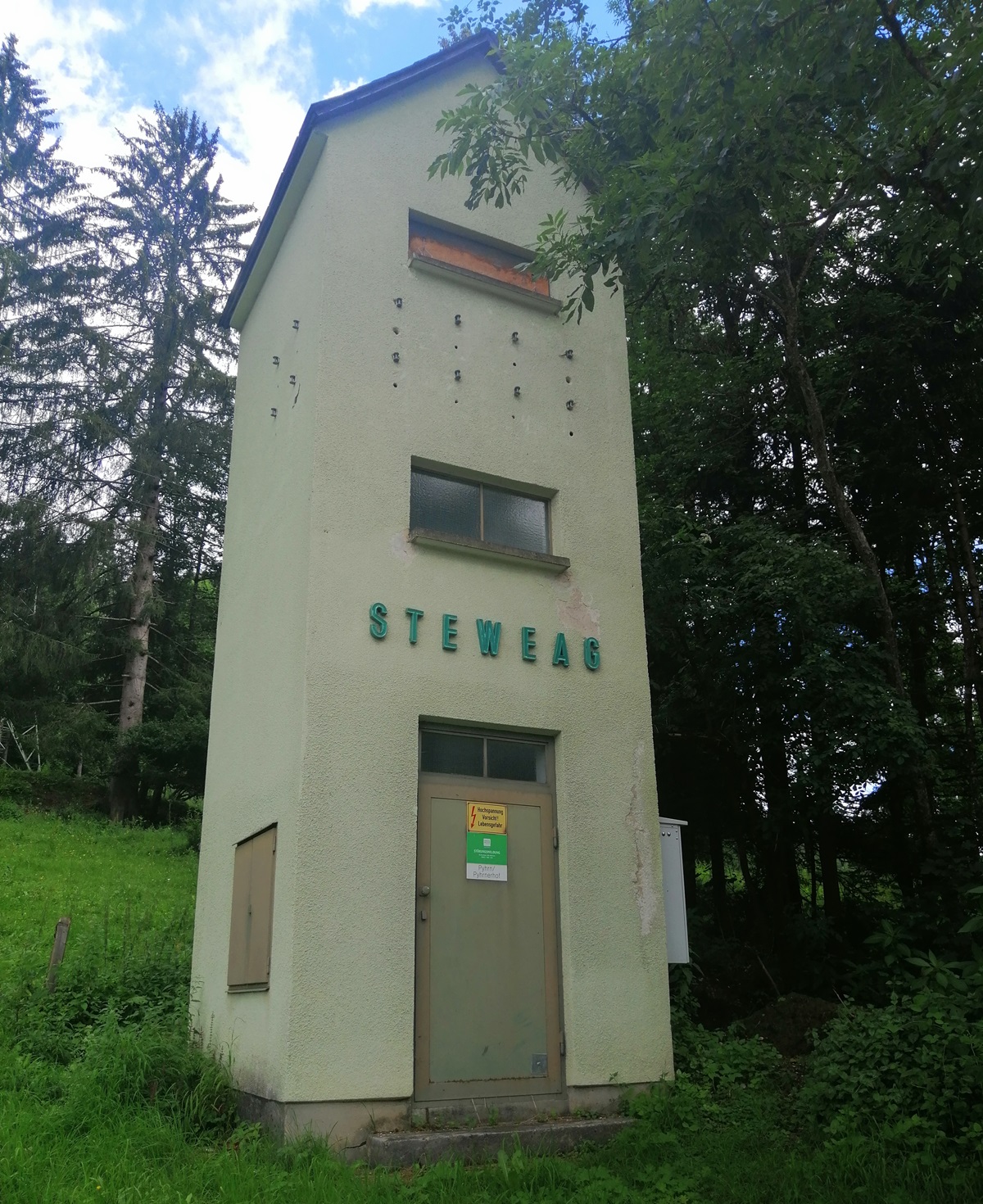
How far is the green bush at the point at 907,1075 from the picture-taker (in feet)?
19.6

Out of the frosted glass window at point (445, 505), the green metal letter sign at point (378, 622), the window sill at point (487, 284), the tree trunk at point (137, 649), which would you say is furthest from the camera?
the tree trunk at point (137, 649)

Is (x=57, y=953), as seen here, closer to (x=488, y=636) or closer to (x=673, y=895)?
(x=488, y=636)

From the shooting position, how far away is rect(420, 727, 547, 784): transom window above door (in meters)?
7.45

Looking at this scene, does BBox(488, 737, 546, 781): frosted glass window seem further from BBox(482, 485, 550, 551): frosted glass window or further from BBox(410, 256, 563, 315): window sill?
BBox(410, 256, 563, 315): window sill

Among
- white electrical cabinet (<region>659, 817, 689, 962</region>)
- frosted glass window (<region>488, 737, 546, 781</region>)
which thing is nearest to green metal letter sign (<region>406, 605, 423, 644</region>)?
frosted glass window (<region>488, 737, 546, 781</region>)

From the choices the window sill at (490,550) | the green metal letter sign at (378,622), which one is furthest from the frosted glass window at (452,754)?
the window sill at (490,550)

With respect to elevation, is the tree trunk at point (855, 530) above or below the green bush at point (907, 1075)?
above

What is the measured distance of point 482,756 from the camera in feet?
25.0

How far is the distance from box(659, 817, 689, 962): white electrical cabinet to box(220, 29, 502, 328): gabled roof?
673 centimetres

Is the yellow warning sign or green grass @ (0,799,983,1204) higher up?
the yellow warning sign

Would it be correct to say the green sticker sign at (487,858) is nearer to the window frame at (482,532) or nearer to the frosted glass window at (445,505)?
the window frame at (482,532)

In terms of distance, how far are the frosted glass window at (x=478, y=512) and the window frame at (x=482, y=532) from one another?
0.03ft

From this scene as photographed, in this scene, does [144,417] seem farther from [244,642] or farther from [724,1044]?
[724,1044]

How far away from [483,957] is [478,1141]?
1.23 m
